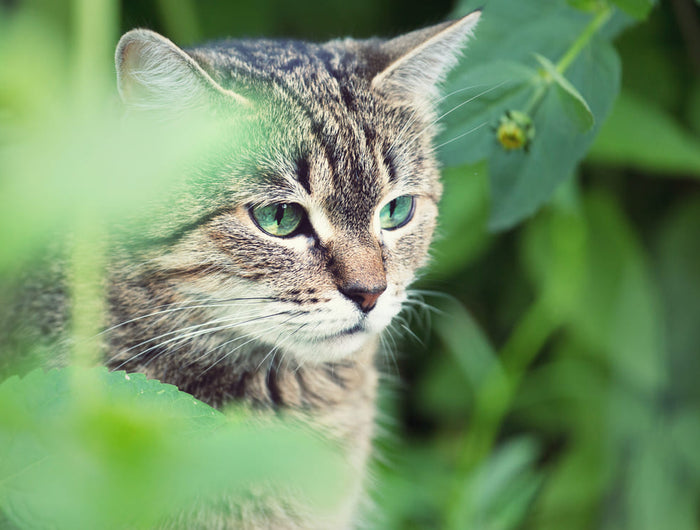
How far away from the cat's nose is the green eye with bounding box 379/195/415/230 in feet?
0.57

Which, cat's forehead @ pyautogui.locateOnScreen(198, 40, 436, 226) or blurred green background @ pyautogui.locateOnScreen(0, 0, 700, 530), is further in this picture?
blurred green background @ pyautogui.locateOnScreen(0, 0, 700, 530)

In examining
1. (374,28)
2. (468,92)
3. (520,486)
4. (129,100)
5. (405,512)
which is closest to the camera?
(129,100)

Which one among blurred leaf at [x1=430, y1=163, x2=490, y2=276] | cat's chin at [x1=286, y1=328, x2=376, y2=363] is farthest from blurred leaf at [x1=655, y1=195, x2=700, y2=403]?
cat's chin at [x1=286, y1=328, x2=376, y2=363]

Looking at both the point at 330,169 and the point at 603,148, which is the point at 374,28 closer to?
the point at 603,148

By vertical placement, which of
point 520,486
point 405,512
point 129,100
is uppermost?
point 129,100

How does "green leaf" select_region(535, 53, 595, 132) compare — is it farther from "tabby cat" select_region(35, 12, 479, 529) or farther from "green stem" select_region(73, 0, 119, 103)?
"green stem" select_region(73, 0, 119, 103)

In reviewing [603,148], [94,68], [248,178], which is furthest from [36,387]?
[603,148]

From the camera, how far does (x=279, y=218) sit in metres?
1.24

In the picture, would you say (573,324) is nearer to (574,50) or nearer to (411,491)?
(411,491)

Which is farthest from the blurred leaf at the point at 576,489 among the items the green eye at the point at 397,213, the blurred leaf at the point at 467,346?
the green eye at the point at 397,213

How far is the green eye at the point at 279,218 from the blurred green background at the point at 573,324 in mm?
811

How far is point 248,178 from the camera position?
1.20 m

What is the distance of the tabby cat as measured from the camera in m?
1.19

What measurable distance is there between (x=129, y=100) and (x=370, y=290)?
478 millimetres
